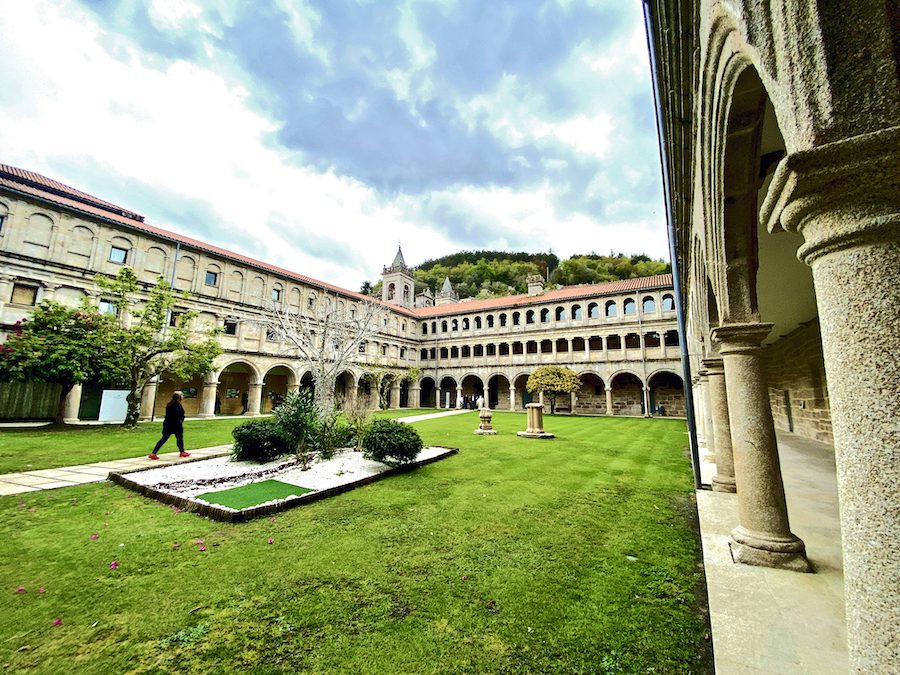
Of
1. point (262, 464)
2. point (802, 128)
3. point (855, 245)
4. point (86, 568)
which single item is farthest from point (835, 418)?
point (262, 464)

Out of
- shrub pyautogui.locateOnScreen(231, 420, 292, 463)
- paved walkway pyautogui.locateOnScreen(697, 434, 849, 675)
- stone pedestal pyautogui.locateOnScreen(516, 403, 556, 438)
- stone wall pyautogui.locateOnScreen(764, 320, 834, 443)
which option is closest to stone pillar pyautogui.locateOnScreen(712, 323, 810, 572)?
paved walkway pyautogui.locateOnScreen(697, 434, 849, 675)

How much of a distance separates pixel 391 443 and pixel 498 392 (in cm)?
2852

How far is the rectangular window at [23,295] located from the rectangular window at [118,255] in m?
3.26

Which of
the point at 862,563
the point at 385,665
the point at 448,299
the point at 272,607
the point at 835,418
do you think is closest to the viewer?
the point at 862,563

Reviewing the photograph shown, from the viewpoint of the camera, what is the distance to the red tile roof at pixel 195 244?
747 inches

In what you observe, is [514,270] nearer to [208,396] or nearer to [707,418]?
[208,396]

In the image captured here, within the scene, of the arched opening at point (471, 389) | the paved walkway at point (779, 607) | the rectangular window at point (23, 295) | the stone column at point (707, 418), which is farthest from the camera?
the arched opening at point (471, 389)

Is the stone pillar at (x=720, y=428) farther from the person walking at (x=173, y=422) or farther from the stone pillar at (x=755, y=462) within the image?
the person walking at (x=173, y=422)

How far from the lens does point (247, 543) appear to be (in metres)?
4.29

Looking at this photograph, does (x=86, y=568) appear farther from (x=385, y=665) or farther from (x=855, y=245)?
(x=855, y=245)

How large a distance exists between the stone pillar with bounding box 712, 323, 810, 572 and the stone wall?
5.45m

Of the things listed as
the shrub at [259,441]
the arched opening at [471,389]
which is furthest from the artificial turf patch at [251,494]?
the arched opening at [471,389]

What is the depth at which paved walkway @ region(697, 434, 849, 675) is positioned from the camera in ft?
7.65

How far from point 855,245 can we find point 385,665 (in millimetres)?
3146
